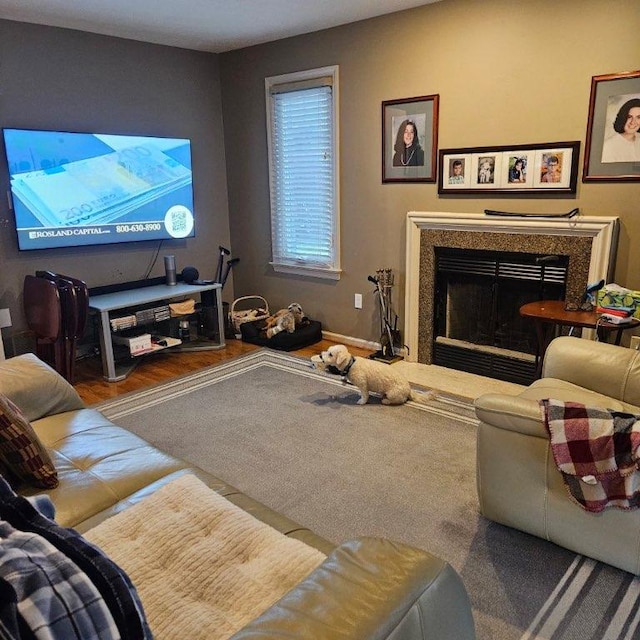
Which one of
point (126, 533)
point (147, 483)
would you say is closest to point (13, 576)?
point (126, 533)

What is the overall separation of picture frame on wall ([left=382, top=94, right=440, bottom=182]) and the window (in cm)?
50

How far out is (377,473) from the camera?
105 inches

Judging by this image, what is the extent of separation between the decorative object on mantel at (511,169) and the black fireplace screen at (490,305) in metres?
0.43

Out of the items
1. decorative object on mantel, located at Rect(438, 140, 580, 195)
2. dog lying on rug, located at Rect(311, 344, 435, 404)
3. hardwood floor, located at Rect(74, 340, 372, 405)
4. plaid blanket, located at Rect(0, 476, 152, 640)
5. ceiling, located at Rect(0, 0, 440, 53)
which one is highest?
ceiling, located at Rect(0, 0, 440, 53)

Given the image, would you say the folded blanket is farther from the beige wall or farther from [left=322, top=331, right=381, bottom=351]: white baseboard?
[left=322, top=331, right=381, bottom=351]: white baseboard

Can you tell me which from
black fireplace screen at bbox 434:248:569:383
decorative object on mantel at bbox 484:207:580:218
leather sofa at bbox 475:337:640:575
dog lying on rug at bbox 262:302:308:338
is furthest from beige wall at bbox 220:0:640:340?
leather sofa at bbox 475:337:640:575

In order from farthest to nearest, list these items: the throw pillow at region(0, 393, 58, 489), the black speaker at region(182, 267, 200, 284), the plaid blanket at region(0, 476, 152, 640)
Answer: the black speaker at region(182, 267, 200, 284) → the throw pillow at region(0, 393, 58, 489) → the plaid blanket at region(0, 476, 152, 640)

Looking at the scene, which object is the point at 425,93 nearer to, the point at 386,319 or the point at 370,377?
the point at 386,319

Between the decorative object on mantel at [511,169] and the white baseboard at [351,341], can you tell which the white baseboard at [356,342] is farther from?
the decorative object on mantel at [511,169]

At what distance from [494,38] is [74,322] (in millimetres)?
3251

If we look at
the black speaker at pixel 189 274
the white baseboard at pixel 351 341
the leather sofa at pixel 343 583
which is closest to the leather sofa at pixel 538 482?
the leather sofa at pixel 343 583

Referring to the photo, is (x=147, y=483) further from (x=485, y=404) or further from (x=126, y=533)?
(x=485, y=404)

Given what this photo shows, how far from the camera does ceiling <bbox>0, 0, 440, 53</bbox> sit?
3600 mm

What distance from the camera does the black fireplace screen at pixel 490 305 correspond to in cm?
362
